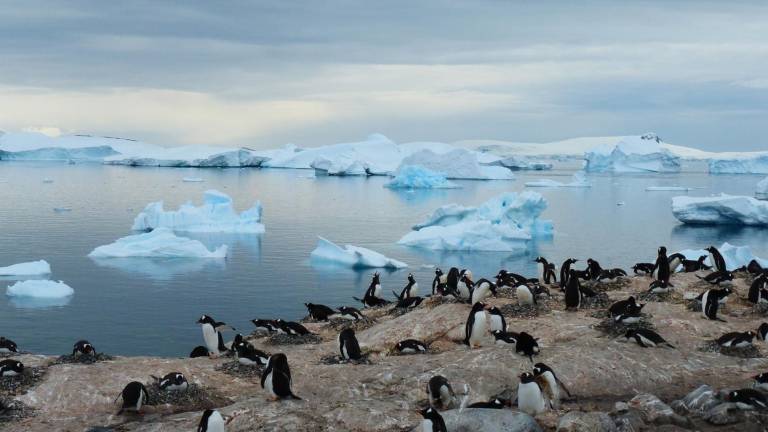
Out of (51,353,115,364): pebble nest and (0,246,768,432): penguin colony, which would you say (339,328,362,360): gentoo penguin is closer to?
(0,246,768,432): penguin colony

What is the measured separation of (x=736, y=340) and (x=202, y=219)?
4501cm

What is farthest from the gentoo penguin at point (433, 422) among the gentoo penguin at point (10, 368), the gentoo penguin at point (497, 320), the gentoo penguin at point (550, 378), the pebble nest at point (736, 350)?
the gentoo penguin at point (10, 368)

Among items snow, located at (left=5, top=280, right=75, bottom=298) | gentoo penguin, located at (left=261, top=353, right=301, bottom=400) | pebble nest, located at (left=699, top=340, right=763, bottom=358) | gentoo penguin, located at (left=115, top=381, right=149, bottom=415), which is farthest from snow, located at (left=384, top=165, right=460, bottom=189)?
gentoo penguin, located at (left=261, top=353, right=301, bottom=400)

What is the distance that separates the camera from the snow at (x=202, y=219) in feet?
173

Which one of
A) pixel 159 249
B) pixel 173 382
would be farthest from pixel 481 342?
pixel 159 249

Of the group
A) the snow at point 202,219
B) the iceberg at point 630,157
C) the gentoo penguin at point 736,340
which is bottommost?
the snow at point 202,219

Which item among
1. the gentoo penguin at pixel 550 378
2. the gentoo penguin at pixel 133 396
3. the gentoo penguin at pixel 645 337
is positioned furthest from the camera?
the gentoo penguin at pixel 645 337

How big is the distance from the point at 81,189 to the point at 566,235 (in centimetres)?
6214

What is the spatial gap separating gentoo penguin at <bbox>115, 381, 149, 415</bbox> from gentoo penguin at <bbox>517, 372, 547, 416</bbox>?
5645mm

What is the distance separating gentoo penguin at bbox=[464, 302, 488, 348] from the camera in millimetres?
14727

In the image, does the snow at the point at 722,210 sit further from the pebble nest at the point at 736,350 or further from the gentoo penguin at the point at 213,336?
the gentoo penguin at the point at 213,336

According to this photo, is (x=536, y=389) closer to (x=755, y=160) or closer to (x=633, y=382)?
(x=633, y=382)

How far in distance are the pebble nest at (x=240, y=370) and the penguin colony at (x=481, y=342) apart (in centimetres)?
7

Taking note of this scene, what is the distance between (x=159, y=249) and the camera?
43.8 metres
